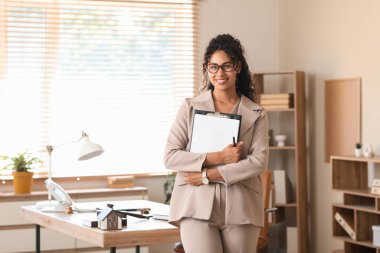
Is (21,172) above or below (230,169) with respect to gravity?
below

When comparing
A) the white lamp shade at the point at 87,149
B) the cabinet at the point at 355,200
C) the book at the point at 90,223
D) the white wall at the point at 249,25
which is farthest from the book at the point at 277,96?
the book at the point at 90,223

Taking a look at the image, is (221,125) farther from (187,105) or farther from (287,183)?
(287,183)

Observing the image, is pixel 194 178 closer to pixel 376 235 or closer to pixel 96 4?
pixel 376 235

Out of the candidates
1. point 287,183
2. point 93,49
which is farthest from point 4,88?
point 287,183

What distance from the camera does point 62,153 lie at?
20.2ft

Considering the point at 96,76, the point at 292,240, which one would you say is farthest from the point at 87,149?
the point at 292,240

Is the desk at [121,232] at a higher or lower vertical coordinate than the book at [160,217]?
lower

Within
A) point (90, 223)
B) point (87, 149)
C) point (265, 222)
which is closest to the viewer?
point (90, 223)

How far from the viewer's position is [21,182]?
578 cm

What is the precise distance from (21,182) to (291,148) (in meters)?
2.33

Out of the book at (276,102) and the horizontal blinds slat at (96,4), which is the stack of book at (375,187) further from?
the horizontal blinds slat at (96,4)

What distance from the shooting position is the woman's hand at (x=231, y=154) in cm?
284

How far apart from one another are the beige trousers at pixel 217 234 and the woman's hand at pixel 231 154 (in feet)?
0.41

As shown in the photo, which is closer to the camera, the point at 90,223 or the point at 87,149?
the point at 90,223
